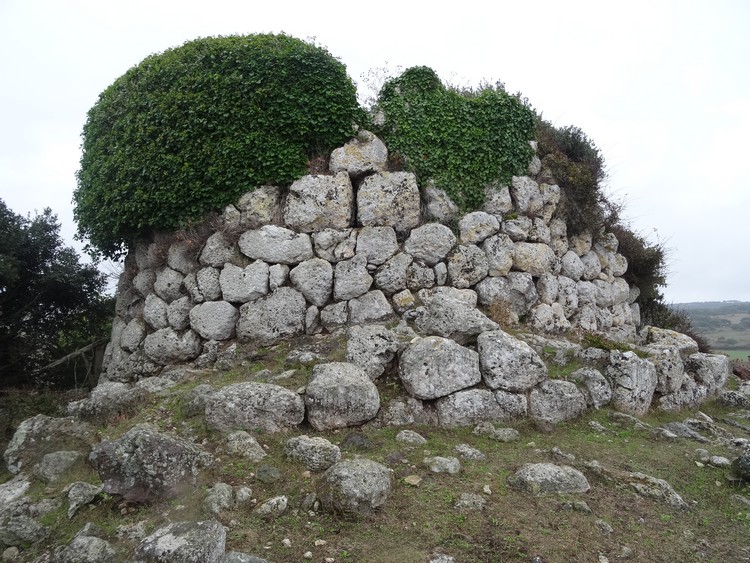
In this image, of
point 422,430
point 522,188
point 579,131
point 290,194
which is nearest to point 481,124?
point 522,188

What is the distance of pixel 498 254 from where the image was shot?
11.5 m

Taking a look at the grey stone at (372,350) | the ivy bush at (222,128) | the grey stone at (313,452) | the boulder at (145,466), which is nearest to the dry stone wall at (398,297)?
the grey stone at (372,350)

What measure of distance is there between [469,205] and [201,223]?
585 cm

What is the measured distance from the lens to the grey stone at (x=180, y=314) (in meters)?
10.9

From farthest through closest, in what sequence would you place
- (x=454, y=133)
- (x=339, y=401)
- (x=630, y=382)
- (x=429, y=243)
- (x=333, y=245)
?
(x=454, y=133) → (x=429, y=243) → (x=333, y=245) → (x=630, y=382) → (x=339, y=401)

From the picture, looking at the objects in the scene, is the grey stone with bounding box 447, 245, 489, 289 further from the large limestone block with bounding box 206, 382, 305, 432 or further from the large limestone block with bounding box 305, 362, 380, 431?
the large limestone block with bounding box 206, 382, 305, 432

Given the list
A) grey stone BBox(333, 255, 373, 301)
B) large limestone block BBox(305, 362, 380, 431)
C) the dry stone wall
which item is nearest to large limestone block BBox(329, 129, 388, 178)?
the dry stone wall

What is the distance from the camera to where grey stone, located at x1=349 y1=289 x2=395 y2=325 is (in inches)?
411

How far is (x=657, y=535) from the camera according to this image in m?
5.61

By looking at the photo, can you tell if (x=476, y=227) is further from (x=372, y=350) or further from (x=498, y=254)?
(x=372, y=350)

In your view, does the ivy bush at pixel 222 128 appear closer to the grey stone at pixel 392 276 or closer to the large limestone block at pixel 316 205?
the large limestone block at pixel 316 205

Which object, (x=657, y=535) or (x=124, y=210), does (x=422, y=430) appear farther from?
(x=124, y=210)

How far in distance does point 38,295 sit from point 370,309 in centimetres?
885

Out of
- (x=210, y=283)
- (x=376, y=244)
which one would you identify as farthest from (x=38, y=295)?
(x=376, y=244)
